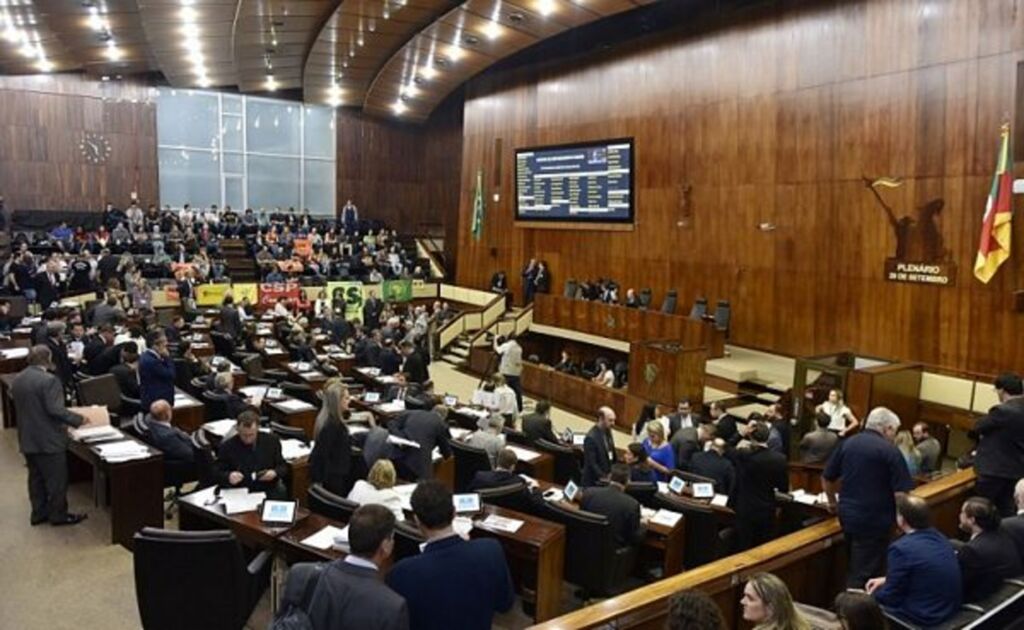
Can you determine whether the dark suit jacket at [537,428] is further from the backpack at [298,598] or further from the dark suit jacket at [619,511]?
the backpack at [298,598]

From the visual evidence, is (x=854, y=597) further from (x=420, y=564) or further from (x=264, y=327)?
(x=264, y=327)

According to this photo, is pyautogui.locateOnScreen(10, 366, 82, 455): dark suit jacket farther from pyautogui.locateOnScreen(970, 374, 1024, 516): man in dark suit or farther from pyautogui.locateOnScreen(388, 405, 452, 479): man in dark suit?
pyautogui.locateOnScreen(970, 374, 1024, 516): man in dark suit

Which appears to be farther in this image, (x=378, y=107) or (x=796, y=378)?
(x=378, y=107)

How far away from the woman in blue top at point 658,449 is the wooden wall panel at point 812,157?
220 inches

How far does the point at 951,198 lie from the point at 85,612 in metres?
10.8

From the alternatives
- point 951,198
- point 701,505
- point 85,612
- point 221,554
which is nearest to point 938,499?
point 701,505

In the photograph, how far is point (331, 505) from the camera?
14.6 ft

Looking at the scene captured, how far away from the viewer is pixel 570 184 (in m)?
17.4

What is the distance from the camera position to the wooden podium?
11195 mm

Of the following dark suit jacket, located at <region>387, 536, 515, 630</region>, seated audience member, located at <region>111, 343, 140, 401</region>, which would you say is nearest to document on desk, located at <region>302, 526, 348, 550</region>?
dark suit jacket, located at <region>387, 536, 515, 630</region>

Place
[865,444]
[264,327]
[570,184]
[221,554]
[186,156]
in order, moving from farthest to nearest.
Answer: [186,156], [570,184], [264,327], [865,444], [221,554]

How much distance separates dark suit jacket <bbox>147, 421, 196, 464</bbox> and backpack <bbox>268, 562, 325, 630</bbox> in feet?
11.4

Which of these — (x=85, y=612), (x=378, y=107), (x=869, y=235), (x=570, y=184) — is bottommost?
(x=85, y=612)

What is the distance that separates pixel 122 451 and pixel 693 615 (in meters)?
4.73
